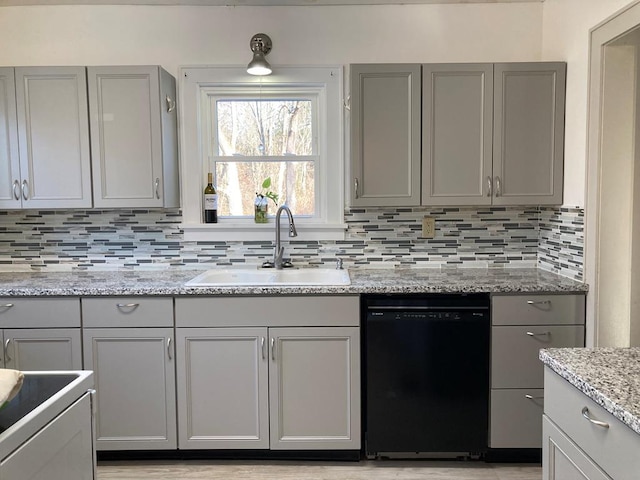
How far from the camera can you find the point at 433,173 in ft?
8.61

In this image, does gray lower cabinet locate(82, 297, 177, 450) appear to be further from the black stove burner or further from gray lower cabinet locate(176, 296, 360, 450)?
the black stove burner

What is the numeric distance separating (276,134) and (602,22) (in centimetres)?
178

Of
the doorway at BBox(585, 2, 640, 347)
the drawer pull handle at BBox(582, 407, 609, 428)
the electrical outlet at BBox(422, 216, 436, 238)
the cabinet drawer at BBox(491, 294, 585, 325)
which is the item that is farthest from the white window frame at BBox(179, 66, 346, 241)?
the drawer pull handle at BBox(582, 407, 609, 428)

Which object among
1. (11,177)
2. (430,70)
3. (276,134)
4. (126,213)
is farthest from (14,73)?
(430,70)

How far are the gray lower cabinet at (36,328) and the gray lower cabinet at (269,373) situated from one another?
1.70 ft

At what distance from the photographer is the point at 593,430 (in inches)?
45.3

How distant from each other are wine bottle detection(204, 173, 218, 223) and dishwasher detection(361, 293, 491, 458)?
1122 millimetres

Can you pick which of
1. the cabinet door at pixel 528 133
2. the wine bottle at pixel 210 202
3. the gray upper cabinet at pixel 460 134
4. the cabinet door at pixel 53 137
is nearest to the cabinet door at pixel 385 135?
the gray upper cabinet at pixel 460 134

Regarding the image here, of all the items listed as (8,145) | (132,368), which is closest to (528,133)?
(132,368)

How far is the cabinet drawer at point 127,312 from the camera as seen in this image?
2.37 meters

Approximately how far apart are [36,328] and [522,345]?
237cm

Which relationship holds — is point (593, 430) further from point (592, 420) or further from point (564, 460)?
point (564, 460)

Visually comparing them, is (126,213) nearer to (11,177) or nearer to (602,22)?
(11,177)

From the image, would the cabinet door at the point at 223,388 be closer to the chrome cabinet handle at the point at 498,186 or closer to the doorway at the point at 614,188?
the chrome cabinet handle at the point at 498,186
